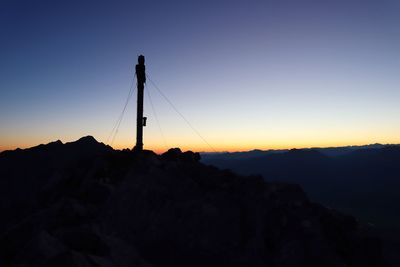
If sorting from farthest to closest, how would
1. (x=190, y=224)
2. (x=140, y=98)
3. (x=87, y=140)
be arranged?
(x=87, y=140) → (x=140, y=98) → (x=190, y=224)

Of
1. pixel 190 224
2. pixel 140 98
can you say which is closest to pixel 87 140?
pixel 140 98

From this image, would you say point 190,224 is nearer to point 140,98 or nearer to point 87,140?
point 140,98

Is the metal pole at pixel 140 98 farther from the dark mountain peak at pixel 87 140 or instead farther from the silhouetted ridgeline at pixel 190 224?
the dark mountain peak at pixel 87 140

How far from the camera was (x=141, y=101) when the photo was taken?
34906 millimetres

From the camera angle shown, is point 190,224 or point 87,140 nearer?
point 190,224

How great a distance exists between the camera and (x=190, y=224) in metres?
24.1

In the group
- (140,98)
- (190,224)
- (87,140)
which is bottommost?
(190,224)

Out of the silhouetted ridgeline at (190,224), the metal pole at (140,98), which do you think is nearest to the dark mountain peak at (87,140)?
the metal pole at (140,98)

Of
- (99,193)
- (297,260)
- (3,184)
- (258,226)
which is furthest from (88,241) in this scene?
(3,184)

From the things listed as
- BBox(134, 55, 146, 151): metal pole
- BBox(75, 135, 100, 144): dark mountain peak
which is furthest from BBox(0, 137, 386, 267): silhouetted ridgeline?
BBox(75, 135, 100, 144): dark mountain peak

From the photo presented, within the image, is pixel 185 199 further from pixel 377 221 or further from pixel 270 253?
pixel 377 221

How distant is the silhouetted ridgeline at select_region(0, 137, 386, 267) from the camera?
21.5 m

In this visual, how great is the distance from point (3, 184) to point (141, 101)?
15144 mm

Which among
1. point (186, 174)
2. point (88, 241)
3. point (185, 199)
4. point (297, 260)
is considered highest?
point (186, 174)
